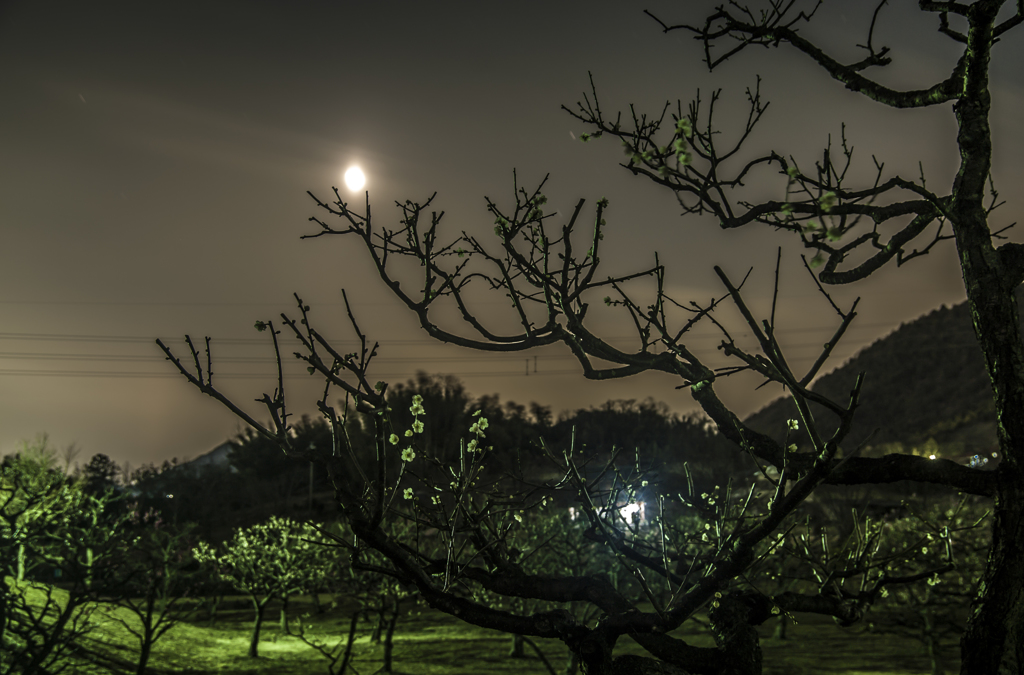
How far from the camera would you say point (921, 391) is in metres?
64.6

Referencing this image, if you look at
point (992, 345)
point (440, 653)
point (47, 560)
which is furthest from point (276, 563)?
point (992, 345)

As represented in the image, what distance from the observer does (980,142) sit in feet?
13.0

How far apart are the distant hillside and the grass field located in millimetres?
26157

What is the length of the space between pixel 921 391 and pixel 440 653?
64.7m

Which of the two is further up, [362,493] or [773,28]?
[773,28]

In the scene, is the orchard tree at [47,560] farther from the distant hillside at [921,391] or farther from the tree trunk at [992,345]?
the distant hillside at [921,391]

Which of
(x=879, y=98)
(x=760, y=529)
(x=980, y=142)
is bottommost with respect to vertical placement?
(x=760, y=529)

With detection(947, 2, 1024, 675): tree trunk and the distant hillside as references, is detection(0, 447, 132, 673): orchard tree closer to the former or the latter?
detection(947, 2, 1024, 675): tree trunk

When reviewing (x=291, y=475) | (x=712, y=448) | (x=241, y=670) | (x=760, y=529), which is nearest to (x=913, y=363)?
(x=712, y=448)

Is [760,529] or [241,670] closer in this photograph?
[760,529]

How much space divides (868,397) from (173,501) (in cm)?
6955

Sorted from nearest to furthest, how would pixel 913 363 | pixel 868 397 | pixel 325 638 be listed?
pixel 325 638 → pixel 868 397 → pixel 913 363

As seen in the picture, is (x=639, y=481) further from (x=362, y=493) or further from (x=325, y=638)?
(x=325, y=638)

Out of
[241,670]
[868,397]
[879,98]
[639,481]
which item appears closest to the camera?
[879,98]
